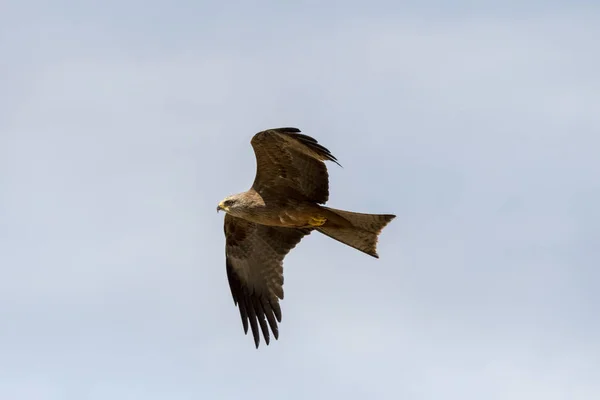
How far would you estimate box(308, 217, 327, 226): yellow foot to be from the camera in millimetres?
14719

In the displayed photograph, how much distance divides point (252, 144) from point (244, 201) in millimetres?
889

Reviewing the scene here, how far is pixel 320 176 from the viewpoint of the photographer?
14500 mm

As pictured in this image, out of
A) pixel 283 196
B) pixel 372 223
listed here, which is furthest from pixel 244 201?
pixel 372 223

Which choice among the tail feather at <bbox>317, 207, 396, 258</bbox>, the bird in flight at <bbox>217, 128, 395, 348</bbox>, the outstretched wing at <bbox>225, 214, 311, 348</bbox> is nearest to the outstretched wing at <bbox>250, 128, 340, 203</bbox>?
the bird in flight at <bbox>217, 128, 395, 348</bbox>

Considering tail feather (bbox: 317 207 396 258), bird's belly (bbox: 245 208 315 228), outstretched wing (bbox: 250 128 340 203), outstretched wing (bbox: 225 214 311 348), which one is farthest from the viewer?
outstretched wing (bbox: 225 214 311 348)

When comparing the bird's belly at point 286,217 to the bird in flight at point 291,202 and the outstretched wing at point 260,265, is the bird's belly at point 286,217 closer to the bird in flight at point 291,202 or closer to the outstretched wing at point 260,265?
the bird in flight at point 291,202

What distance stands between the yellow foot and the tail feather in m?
0.08

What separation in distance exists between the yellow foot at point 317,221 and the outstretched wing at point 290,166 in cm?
23

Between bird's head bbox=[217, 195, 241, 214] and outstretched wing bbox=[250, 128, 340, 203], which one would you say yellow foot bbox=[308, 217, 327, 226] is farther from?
bird's head bbox=[217, 195, 241, 214]

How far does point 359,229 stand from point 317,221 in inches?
22.3

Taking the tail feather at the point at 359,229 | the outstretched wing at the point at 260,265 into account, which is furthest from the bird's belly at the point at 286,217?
the outstretched wing at the point at 260,265

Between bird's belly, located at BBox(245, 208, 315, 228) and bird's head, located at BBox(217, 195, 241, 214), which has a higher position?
bird's head, located at BBox(217, 195, 241, 214)

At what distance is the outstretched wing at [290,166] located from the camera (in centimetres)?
1389

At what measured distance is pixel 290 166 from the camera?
568 inches
